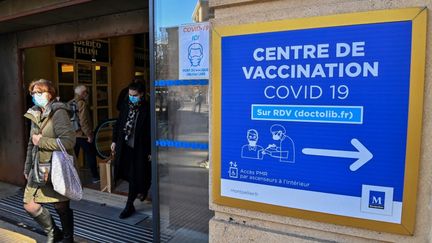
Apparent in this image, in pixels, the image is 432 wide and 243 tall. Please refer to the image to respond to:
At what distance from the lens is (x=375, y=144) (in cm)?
175

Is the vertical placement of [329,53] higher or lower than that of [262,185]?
higher

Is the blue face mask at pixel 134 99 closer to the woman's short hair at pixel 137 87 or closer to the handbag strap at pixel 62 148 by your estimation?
the woman's short hair at pixel 137 87

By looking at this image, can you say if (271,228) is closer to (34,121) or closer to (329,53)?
(329,53)

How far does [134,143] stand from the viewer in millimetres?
4020

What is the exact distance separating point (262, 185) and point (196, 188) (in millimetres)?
1264

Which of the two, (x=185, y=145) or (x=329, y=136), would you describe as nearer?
(x=329, y=136)

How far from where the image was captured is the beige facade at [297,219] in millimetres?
1671

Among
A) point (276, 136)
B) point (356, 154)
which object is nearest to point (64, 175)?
point (276, 136)

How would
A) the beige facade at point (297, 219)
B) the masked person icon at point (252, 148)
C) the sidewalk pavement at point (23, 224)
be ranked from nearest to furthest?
the beige facade at point (297, 219), the masked person icon at point (252, 148), the sidewalk pavement at point (23, 224)

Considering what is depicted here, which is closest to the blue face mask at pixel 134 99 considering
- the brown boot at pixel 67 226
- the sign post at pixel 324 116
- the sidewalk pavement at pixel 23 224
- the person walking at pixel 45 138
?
the person walking at pixel 45 138

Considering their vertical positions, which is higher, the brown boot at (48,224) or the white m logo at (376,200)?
the white m logo at (376,200)

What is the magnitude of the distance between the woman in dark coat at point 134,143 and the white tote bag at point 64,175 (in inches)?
36.9

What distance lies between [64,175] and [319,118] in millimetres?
2442

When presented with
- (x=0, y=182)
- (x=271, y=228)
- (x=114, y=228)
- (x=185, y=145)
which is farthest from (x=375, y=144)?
(x=0, y=182)
